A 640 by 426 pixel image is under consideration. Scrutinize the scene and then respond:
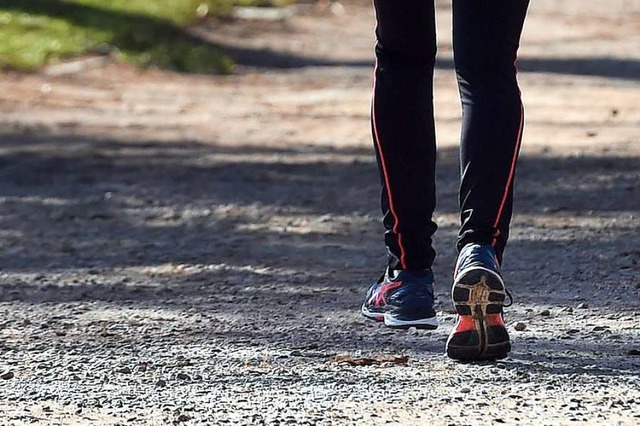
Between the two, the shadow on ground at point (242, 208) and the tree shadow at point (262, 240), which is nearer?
the tree shadow at point (262, 240)

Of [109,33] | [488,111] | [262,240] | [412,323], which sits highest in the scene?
[488,111]

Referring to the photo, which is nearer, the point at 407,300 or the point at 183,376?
the point at 183,376

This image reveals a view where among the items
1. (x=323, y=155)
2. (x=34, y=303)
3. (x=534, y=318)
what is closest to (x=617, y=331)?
(x=534, y=318)

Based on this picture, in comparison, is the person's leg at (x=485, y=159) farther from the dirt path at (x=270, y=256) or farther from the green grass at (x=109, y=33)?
the green grass at (x=109, y=33)

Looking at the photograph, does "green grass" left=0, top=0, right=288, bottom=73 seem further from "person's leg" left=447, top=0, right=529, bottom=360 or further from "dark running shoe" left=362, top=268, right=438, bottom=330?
"person's leg" left=447, top=0, right=529, bottom=360

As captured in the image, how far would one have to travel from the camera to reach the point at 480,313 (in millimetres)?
3389

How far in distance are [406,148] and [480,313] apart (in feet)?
1.79

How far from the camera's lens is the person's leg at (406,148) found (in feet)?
11.8

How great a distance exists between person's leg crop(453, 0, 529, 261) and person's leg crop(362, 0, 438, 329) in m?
0.21

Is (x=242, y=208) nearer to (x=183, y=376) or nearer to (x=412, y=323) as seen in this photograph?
(x=412, y=323)

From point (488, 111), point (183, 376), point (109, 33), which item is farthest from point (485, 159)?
point (109, 33)

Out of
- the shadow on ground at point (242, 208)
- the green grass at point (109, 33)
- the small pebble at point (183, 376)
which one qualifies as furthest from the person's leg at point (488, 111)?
the green grass at point (109, 33)

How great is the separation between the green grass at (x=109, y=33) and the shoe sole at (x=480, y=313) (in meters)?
8.00

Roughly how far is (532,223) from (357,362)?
2.29 meters
